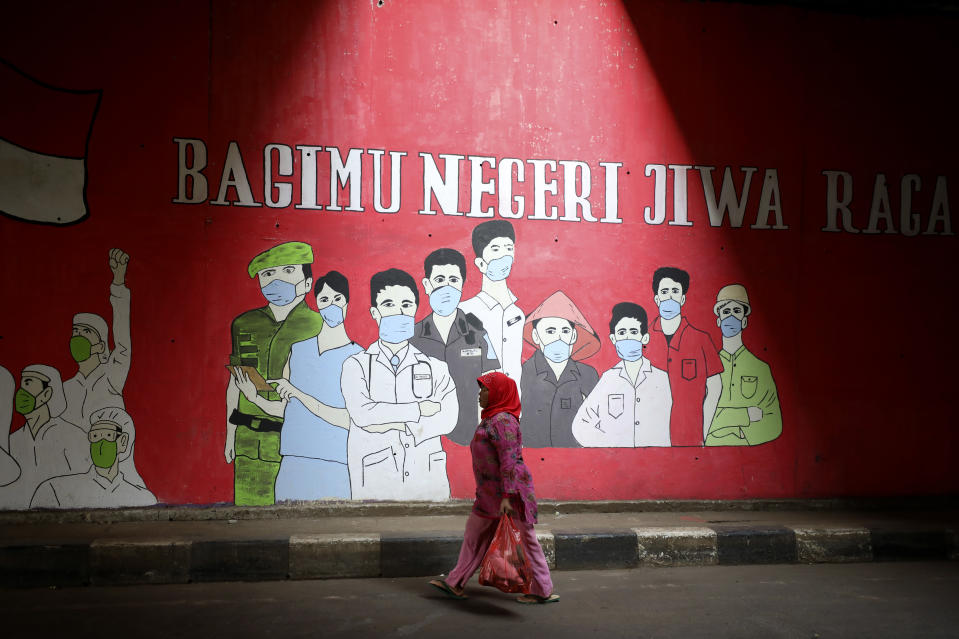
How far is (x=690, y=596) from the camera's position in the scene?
13.4ft

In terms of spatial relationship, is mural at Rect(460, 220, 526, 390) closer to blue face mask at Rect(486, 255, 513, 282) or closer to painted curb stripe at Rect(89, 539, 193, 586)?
blue face mask at Rect(486, 255, 513, 282)

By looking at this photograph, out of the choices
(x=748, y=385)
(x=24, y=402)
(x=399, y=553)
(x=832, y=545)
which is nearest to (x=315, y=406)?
(x=399, y=553)

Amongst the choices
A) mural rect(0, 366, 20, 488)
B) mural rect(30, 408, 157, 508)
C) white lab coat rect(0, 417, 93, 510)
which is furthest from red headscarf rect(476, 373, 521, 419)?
mural rect(0, 366, 20, 488)

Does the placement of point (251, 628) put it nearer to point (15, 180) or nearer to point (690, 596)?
point (690, 596)

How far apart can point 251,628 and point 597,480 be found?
2.89 meters

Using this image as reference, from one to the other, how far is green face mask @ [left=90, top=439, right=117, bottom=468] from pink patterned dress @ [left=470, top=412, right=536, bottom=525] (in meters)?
2.75

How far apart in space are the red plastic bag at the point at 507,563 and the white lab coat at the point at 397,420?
1.50 metres

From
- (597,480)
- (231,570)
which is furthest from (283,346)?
(597,480)

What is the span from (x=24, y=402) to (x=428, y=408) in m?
2.80

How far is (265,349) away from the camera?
5195 millimetres

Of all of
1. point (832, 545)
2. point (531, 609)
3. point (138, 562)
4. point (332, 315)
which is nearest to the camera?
point (531, 609)

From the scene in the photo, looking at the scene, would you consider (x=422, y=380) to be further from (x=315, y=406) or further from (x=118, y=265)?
(x=118, y=265)

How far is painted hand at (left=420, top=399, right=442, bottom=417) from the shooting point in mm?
5355

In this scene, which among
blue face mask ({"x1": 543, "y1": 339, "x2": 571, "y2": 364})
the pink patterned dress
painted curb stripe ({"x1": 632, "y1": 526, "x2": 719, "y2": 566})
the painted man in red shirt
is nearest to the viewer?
the pink patterned dress
